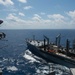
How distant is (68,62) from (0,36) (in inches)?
1868

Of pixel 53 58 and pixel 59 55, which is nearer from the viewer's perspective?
pixel 59 55

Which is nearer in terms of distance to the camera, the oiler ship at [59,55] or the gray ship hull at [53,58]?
the gray ship hull at [53,58]

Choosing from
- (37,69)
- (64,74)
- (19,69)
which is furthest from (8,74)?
(64,74)

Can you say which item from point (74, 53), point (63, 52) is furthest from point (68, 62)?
point (63, 52)

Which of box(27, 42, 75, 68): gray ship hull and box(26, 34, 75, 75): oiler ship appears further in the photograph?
box(26, 34, 75, 75): oiler ship

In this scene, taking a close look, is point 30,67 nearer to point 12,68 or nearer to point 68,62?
point 12,68

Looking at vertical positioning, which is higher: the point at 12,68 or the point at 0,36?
the point at 0,36

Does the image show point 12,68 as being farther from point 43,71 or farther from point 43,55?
point 43,55

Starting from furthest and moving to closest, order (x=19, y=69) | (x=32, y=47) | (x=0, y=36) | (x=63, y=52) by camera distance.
A: (x=32, y=47)
(x=63, y=52)
(x=19, y=69)
(x=0, y=36)

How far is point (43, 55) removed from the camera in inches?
3772

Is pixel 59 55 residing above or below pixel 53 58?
above

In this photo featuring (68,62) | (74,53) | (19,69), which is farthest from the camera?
(74,53)

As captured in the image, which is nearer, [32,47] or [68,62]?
[68,62]

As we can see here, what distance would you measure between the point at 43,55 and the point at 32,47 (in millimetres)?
16944
